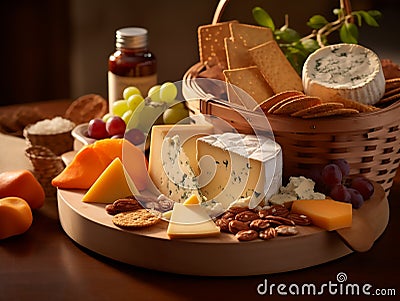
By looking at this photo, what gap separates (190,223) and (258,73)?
1.53ft

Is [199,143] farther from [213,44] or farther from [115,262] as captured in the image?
[213,44]

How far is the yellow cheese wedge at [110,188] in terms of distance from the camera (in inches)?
60.4

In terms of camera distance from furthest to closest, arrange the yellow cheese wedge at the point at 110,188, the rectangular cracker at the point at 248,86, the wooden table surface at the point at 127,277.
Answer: the rectangular cracker at the point at 248,86
the yellow cheese wedge at the point at 110,188
the wooden table surface at the point at 127,277

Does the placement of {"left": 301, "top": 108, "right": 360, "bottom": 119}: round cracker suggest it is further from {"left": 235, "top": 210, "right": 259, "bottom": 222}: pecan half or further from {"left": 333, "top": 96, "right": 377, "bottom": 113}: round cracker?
{"left": 235, "top": 210, "right": 259, "bottom": 222}: pecan half

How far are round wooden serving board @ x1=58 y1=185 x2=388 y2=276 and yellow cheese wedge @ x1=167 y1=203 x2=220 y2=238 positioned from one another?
12mm

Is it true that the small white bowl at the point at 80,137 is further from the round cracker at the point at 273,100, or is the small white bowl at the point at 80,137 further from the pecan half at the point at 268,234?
the pecan half at the point at 268,234

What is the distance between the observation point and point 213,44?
1901 mm

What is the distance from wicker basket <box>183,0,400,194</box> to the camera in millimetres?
1521

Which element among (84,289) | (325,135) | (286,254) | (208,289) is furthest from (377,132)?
(84,289)

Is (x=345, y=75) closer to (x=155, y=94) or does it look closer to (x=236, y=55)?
(x=236, y=55)

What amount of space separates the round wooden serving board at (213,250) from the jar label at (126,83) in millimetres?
571

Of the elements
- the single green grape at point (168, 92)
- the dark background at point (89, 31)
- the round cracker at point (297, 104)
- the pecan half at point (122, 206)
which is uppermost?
the round cracker at point (297, 104)

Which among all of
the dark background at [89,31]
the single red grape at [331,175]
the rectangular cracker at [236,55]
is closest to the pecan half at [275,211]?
the single red grape at [331,175]

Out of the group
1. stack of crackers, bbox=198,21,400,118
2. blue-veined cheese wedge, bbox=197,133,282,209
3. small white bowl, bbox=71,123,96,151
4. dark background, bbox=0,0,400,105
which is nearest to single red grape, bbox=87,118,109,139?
small white bowl, bbox=71,123,96,151
